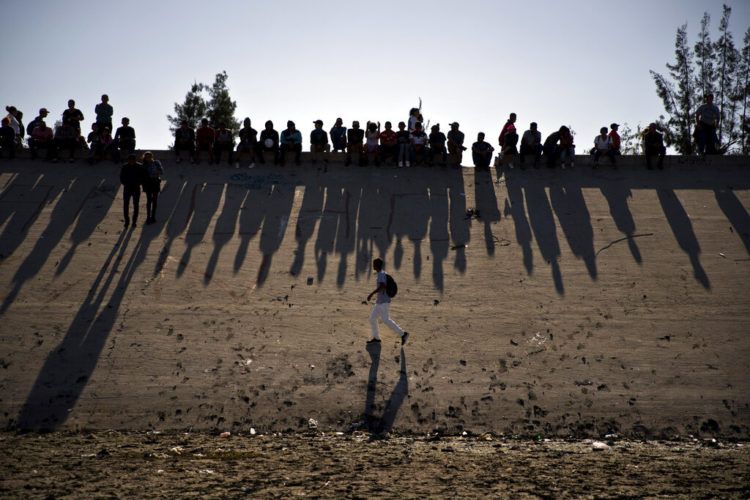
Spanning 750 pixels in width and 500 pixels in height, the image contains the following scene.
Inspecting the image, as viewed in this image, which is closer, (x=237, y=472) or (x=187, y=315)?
(x=237, y=472)

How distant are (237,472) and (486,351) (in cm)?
537

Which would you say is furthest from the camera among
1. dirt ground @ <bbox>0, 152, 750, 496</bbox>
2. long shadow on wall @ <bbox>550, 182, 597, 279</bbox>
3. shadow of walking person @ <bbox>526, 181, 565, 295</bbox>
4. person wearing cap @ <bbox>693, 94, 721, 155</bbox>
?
person wearing cap @ <bbox>693, 94, 721, 155</bbox>

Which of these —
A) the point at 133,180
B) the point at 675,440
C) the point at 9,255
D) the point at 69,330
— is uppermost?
the point at 133,180

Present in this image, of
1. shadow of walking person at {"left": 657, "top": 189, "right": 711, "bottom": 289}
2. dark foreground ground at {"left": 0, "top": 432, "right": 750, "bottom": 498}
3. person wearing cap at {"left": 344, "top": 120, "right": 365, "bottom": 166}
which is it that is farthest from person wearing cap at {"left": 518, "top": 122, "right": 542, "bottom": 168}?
dark foreground ground at {"left": 0, "top": 432, "right": 750, "bottom": 498}

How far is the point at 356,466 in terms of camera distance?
9734mm

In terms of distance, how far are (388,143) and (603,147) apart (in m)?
5.74

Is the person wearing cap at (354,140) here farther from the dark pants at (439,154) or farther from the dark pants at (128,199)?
the dark pants at (128,199)

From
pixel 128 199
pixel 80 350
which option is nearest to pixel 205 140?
pixel 128 199

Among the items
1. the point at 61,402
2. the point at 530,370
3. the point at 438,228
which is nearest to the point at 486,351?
the point at 530,370

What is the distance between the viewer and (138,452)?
33.7 feet

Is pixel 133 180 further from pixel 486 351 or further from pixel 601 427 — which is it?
pixel 601 427

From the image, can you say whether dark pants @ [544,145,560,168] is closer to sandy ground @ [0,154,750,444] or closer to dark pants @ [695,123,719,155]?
sandy ground @ [0,154,750,444]

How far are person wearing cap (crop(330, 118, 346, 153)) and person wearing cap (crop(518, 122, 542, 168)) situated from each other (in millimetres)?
4783

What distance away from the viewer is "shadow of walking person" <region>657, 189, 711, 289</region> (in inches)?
627
